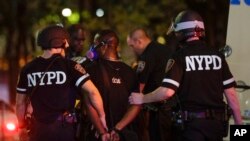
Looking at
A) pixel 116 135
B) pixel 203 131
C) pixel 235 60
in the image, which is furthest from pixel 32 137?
pixel 235 60

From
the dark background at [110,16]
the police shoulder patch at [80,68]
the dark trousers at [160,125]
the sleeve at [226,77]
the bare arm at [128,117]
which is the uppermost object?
the dark background at [110,16]

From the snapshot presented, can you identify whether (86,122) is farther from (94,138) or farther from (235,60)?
(235,60)

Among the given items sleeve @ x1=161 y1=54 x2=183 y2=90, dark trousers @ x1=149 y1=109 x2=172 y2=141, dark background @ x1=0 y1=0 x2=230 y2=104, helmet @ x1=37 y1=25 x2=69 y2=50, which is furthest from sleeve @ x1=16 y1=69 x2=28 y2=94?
dark background @ x1=0 y1=0 x2=230 y2=104

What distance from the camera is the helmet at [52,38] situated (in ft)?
Result: 22.1

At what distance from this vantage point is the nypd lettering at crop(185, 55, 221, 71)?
6.71 metres

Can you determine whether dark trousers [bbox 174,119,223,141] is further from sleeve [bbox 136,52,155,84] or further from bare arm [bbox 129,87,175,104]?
sleeve [bbox 136,52,155,84]

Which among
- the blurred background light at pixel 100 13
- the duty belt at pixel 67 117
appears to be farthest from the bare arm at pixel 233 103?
the blurred background light at pixel 100 13

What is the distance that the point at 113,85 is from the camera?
709 cm

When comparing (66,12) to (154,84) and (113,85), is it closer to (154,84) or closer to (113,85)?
(154,84)

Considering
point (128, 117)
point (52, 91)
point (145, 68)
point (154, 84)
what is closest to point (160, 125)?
point (154, 84)

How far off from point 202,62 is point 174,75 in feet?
1.01

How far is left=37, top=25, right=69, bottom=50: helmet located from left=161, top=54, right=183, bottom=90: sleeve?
1036 millimetres

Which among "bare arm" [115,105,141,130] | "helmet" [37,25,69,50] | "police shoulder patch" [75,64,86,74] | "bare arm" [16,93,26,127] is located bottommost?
"bare arm" [115,105,141,130]

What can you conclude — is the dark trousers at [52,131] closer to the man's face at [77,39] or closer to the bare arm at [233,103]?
the bare arm at [233,103]
